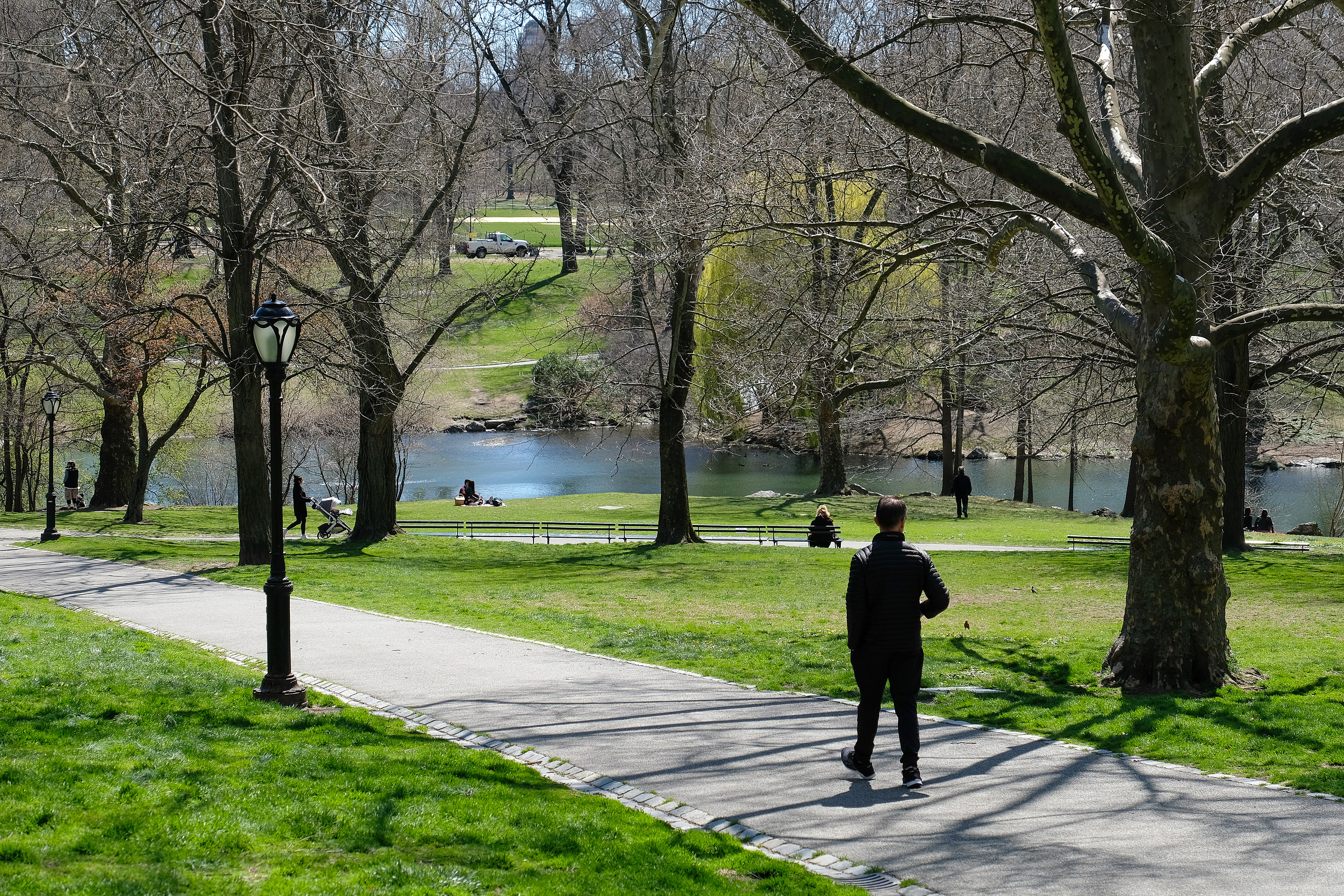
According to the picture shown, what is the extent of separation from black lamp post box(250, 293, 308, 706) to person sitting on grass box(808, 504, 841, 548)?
50.1 feet

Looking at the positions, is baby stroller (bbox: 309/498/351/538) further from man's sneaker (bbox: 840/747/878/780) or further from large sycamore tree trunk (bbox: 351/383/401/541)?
man's sneaker (bbox: 840/747/878/780)

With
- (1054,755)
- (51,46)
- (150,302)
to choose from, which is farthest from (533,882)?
(150,302)

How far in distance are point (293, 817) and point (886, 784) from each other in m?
3.28

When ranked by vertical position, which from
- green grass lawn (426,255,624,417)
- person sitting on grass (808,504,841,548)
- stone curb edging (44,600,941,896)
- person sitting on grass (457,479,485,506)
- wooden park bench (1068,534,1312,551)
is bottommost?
stone curb edging (44,600,941,896)

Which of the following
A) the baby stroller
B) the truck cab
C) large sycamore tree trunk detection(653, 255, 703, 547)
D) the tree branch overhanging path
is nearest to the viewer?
the tree branch overhanging path

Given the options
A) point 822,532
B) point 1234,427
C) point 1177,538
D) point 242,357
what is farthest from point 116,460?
point 1177,538

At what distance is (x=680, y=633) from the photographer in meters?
12.2

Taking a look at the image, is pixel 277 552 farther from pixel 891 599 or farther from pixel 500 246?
pixel 500 246

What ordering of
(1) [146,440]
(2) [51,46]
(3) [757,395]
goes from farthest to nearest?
(1) [146,440], (3) [757,395], (2) [51,46]

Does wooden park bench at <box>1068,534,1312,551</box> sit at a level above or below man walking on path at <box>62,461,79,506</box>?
below

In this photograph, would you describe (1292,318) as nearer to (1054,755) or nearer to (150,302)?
(1054,755)

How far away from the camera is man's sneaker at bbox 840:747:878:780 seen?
6363mm

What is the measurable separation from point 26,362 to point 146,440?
5.87 metres

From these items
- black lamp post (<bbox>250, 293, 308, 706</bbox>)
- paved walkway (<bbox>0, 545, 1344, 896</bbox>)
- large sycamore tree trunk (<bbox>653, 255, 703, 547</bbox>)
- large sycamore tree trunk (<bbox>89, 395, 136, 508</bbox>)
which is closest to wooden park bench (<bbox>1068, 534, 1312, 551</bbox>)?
large sycamore tree trunk (<bbox>653, 255, 703, 547</bbox>)
